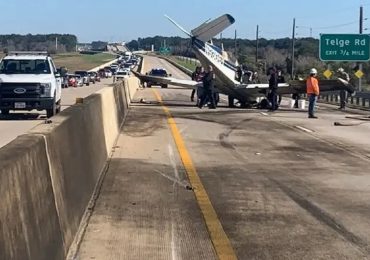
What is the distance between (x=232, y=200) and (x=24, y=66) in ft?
54.7

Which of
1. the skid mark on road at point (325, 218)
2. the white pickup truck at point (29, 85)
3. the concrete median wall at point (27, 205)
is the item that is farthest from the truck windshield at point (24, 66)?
the concrete median wall at point (27, 205)

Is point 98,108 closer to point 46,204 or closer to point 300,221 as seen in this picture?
point 300,221

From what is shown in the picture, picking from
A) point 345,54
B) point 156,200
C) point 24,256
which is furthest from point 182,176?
point 345,54

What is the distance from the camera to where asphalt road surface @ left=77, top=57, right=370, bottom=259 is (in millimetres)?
7137

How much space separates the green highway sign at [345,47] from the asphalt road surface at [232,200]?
23.4 meters

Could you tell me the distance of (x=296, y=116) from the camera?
92.3 ft

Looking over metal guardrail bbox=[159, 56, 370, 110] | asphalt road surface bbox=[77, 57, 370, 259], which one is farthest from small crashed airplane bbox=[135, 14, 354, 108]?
asphalt road surface bbox=[77, 57, 370, 259]

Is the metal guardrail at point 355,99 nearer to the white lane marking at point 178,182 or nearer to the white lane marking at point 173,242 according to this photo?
the white lane marking at point 178,182

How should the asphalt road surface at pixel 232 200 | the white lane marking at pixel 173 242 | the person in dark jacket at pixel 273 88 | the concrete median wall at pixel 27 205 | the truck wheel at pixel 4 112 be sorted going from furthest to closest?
the person in dark jacket at pixel 273 88 → the truck wheel at pixel 4 112 → the asphalt road surface at pixel 232 200 → the white lane marking at pixel 173 242 → the concrete median wall at pixel 27 205

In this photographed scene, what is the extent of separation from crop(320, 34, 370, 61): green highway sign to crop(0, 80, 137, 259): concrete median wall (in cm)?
3309

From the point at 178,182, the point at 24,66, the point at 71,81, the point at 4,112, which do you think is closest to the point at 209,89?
the point at 24,66

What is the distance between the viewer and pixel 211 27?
35.2 m

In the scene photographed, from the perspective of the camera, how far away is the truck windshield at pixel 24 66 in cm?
2438

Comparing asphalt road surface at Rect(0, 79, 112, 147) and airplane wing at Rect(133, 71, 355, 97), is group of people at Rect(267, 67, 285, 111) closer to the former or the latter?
airplane wing at Rect(133, 71, 355, 97)
